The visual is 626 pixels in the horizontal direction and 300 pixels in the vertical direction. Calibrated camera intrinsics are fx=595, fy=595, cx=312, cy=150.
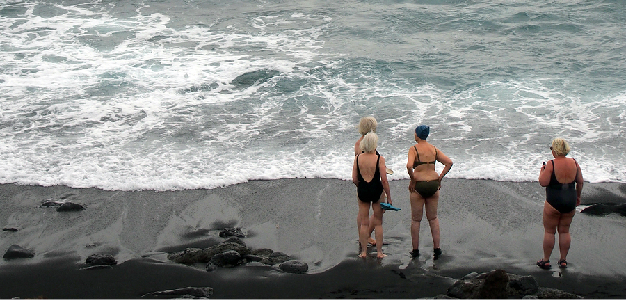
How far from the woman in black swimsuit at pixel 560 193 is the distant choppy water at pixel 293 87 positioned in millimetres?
3151

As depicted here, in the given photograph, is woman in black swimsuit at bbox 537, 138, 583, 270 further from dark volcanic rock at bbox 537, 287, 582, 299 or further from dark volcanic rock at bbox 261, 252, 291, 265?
dark volcanic rock at bbox 261, 252, 291, 265

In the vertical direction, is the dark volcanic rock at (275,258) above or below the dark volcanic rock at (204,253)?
below

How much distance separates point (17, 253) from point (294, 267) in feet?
11.4

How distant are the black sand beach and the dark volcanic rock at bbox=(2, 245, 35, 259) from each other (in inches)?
5.5

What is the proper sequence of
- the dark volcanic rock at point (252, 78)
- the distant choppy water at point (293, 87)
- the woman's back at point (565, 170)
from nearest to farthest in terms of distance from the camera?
1. the woman's back at point (565, 170)
2. the distant choppy water at point (293, 87)
3. the dark volcanic rock at point (252, 78)

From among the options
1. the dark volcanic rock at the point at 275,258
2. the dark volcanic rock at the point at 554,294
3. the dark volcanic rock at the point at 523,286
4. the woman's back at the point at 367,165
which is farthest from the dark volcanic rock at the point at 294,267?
the dark volcanic rock at the point at 554,294

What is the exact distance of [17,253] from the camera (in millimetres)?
7375

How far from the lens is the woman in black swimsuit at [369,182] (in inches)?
274

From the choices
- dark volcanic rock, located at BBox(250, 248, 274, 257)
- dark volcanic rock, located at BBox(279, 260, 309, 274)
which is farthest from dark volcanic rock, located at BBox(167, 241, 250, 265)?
dark volcanic rock, located at BBox(279, 260, 309, 274)

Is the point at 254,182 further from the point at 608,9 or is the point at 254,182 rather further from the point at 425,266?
the point at 608,9

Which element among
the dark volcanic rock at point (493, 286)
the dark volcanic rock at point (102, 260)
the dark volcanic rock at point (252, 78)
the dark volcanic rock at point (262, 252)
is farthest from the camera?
the dark volcanic rock at point (252, 78)

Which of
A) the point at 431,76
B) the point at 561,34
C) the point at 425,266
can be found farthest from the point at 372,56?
the point at 425,266

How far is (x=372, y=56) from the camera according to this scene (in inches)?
677

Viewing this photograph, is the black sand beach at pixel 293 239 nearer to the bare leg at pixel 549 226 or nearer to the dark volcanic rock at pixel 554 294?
the bare leg at pixel 549 226
